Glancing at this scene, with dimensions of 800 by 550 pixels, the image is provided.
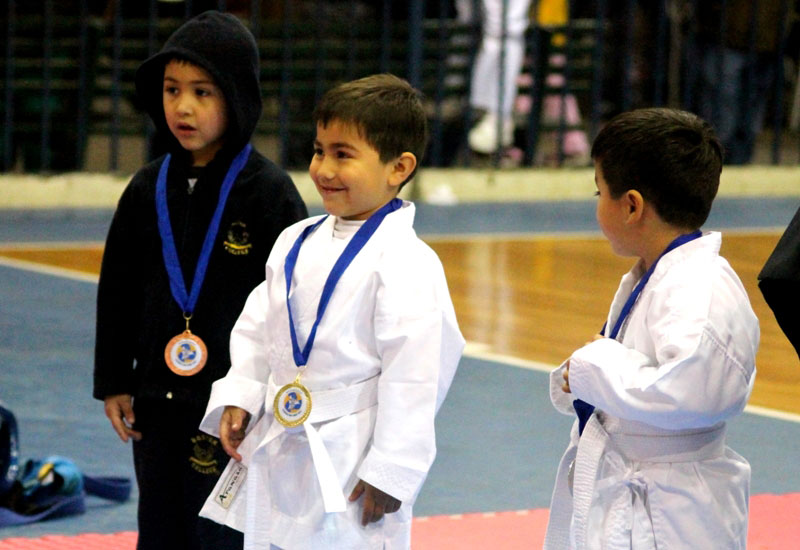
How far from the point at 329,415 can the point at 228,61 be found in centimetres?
88

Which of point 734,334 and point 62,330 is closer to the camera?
point 734,334

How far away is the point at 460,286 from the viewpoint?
759 cm

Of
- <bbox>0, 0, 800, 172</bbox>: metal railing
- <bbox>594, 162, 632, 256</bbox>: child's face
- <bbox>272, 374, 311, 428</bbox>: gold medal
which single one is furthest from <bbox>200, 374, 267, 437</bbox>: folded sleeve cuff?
<bbox>0, 0, 800, 172</bbox>: metal railing

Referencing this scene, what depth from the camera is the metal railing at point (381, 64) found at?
10219 mm

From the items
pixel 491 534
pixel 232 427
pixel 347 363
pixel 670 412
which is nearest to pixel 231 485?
pixel 232 427

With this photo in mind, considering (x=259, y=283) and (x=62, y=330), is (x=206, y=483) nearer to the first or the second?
(x=259, y=283)

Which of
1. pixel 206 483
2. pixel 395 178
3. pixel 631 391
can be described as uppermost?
pixel 395 178

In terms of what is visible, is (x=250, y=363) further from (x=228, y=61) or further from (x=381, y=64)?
(x=381, y=64)

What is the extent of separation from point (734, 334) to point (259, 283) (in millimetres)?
1054

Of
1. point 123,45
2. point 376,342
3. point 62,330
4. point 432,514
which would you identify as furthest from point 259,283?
point 123,45

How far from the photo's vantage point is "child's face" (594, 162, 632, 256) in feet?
8.23

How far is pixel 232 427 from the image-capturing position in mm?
2744

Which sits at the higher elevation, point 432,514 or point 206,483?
point 206,483

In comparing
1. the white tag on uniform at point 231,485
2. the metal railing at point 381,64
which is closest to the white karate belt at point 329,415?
the white tag on uniform at point 231,485
